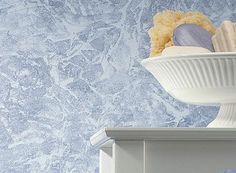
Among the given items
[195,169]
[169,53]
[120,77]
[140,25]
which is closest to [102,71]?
[120,77]

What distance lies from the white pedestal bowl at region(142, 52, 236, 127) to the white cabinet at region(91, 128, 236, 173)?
16 centimetres

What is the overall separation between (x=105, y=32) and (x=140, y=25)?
12 centimetres

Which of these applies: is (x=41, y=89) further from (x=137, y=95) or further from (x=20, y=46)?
(x=137, y=95)

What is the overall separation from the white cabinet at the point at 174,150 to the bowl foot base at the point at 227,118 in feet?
0.51

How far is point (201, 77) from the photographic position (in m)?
0.87

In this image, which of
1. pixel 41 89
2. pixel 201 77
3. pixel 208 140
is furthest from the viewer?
pixel 41 89

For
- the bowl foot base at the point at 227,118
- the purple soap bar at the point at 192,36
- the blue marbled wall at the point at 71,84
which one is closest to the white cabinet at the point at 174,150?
the bowl foot base at the point at 227,118

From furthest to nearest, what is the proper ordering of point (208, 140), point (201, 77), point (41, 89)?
point (41, 89), point (201, 77), point (208, 140)

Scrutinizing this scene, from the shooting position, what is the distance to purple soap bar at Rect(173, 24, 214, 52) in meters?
0.93

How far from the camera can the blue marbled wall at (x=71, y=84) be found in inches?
85.9

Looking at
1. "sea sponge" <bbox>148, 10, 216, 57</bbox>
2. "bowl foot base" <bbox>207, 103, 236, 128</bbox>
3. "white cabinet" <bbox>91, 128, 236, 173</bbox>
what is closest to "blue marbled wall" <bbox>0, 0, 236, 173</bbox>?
"sea sponge" <bbox>148, 10, 216, 57</bbox>

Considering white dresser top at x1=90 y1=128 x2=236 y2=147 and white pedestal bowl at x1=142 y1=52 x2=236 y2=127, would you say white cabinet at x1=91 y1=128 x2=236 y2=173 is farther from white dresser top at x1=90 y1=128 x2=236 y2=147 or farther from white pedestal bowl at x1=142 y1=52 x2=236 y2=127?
white pedestal bowl at x1=142 y1=52 x2=236 y2=127

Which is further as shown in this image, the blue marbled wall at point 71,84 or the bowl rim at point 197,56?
the blue marbled wall at point 71,84

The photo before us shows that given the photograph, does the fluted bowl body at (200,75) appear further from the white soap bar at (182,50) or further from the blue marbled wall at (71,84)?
the blue marbled wall at (71,84)
